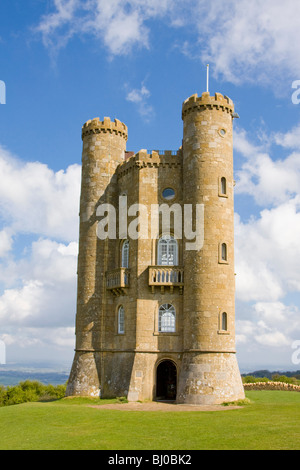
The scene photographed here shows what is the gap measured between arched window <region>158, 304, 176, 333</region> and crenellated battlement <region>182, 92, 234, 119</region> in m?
13.5

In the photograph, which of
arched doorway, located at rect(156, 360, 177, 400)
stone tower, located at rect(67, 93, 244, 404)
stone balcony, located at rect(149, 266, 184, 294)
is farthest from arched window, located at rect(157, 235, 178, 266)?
arched doorway, located at rect(156, 360, 177, 400)

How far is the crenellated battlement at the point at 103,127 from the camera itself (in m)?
40.2

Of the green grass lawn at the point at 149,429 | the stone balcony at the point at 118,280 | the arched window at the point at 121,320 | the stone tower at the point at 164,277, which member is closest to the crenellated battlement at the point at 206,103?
the stone tower at the point at 164,277

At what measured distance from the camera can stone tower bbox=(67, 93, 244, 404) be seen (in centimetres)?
3250

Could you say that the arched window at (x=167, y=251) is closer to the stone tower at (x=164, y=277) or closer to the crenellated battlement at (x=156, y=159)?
the stone tower at (x=164, y=277)

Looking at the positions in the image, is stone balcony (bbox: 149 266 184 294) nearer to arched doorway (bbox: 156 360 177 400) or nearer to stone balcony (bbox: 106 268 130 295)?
stone balcony (bbox: 106 268 130 295)

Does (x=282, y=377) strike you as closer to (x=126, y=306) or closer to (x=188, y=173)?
(x=126, y=306)

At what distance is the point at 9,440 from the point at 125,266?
17.8 metres

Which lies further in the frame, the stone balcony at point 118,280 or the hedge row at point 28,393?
the hedge row at point 28,393

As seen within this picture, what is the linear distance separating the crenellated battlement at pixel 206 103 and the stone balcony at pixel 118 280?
11.9 meters

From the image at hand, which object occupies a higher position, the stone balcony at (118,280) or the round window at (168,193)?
the round window at (168,193)

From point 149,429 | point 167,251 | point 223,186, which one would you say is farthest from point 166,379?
point 223,186

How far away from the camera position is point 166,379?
35.5 metres

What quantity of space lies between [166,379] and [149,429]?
13.3 m
